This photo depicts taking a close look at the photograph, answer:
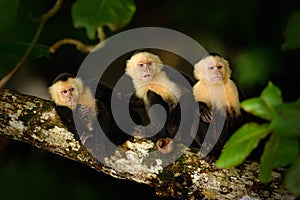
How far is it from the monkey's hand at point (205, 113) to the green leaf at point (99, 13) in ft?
3.17

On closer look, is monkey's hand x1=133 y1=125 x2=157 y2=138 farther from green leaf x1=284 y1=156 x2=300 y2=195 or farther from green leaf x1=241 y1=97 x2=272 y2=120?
green leaf x1=284 y1=156 x2=300 y2=195

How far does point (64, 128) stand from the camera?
2436 mm

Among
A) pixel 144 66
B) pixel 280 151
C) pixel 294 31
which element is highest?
pixel 144 66

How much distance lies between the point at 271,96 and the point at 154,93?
4.93ft

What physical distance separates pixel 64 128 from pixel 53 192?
2.72ft

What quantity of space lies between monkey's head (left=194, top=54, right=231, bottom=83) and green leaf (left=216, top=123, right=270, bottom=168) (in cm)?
123

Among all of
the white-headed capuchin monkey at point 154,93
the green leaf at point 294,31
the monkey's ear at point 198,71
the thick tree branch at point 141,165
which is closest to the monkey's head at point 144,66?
the white-headed capuchin monkey at point 154,93

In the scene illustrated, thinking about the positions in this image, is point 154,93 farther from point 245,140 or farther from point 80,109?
point 245,140

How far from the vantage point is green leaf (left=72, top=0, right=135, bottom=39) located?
146cm

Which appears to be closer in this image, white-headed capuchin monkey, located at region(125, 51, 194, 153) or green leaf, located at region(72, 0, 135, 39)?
green leaf, located at region(72, 0, 135, 39)

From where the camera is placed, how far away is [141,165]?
89.3 inches

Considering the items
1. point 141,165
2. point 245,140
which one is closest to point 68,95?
point 141,165

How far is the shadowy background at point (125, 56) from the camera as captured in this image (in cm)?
310

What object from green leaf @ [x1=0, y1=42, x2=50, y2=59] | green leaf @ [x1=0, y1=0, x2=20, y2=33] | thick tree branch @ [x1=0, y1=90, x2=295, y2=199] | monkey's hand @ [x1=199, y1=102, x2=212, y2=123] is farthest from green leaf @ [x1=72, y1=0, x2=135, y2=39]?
monkey's hand @ [x1=199, y1=102, x2=212, y2=123]
